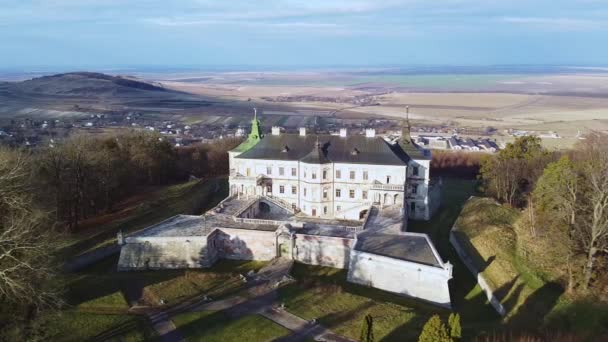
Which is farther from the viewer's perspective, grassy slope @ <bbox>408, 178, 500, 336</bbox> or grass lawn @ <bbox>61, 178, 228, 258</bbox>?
grass lawn @ <bbox>61, 178, 228, 258</bbox>

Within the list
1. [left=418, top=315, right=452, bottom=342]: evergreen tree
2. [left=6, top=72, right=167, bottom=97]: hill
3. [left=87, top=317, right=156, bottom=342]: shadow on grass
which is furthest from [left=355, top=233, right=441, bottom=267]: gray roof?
[left=6, top=72, right=167, bottom=97]: hill

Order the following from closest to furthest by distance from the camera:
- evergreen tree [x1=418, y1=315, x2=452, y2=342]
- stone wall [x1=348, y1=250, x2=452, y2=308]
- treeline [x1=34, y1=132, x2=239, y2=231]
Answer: evergreen tree [x1=418, y1=315, x2=452, y2=342], stone wall [x1=348, y1=250, x2=452, y2=308], treeline [x1=34, y1=132, x2=239, y2=231]

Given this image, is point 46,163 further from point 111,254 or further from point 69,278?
point 69,278

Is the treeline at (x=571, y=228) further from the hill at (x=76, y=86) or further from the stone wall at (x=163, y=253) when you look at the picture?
the hill at (x=76, y=86)

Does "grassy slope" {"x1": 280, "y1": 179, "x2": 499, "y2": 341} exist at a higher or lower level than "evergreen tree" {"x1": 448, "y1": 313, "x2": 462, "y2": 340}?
lower

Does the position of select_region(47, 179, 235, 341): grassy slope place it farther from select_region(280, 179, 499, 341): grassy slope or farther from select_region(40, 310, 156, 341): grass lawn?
select_region(280, 179, 499, 341): grassy slope

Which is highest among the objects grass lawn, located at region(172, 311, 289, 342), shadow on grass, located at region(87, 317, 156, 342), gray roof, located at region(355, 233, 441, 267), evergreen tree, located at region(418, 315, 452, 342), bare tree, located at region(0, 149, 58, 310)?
bare tree, located at region(0, 149, 58, 310)
